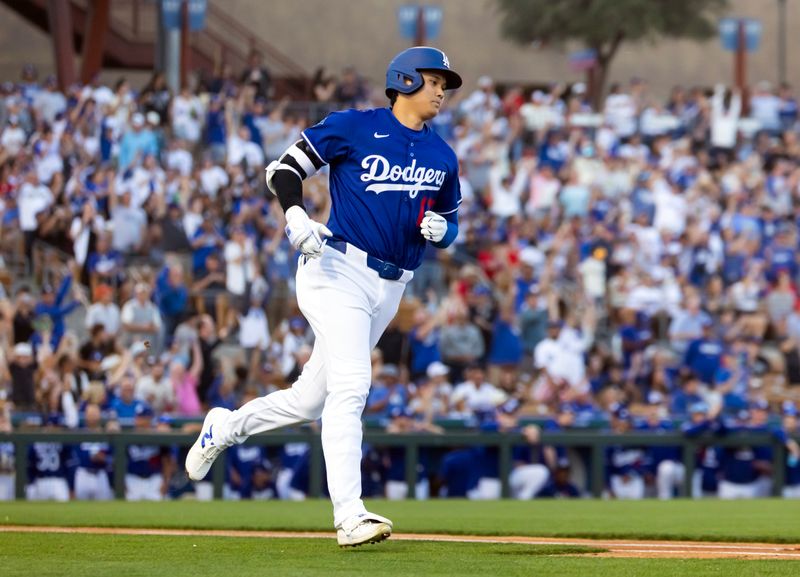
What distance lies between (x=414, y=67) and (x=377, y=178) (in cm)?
52

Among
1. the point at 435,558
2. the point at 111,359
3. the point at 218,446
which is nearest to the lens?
the point at 435,558

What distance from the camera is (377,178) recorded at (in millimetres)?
6801

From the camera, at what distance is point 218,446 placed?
286 inches

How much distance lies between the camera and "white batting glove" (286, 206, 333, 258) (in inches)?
254

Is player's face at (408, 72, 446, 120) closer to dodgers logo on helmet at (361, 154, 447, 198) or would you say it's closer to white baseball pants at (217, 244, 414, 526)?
dodgers logo on helmet at (361, 154, 447, 198)

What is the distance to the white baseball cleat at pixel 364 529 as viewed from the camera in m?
6.24

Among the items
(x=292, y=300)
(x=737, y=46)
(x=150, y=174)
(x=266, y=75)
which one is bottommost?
(x=292, y=300)

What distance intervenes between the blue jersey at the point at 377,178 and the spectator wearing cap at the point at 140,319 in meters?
9.43

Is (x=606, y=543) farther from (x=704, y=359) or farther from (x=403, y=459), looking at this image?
(x=704, y=359)

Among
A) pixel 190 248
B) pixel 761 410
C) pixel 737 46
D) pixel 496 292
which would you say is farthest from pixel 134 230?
pixel 737 46

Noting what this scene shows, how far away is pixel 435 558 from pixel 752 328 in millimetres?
12659

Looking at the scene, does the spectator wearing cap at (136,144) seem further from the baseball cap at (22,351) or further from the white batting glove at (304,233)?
the white batting glove at (304,233)

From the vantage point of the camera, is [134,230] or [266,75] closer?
[134,230]

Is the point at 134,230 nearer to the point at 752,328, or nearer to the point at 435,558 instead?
the point at 752,328
